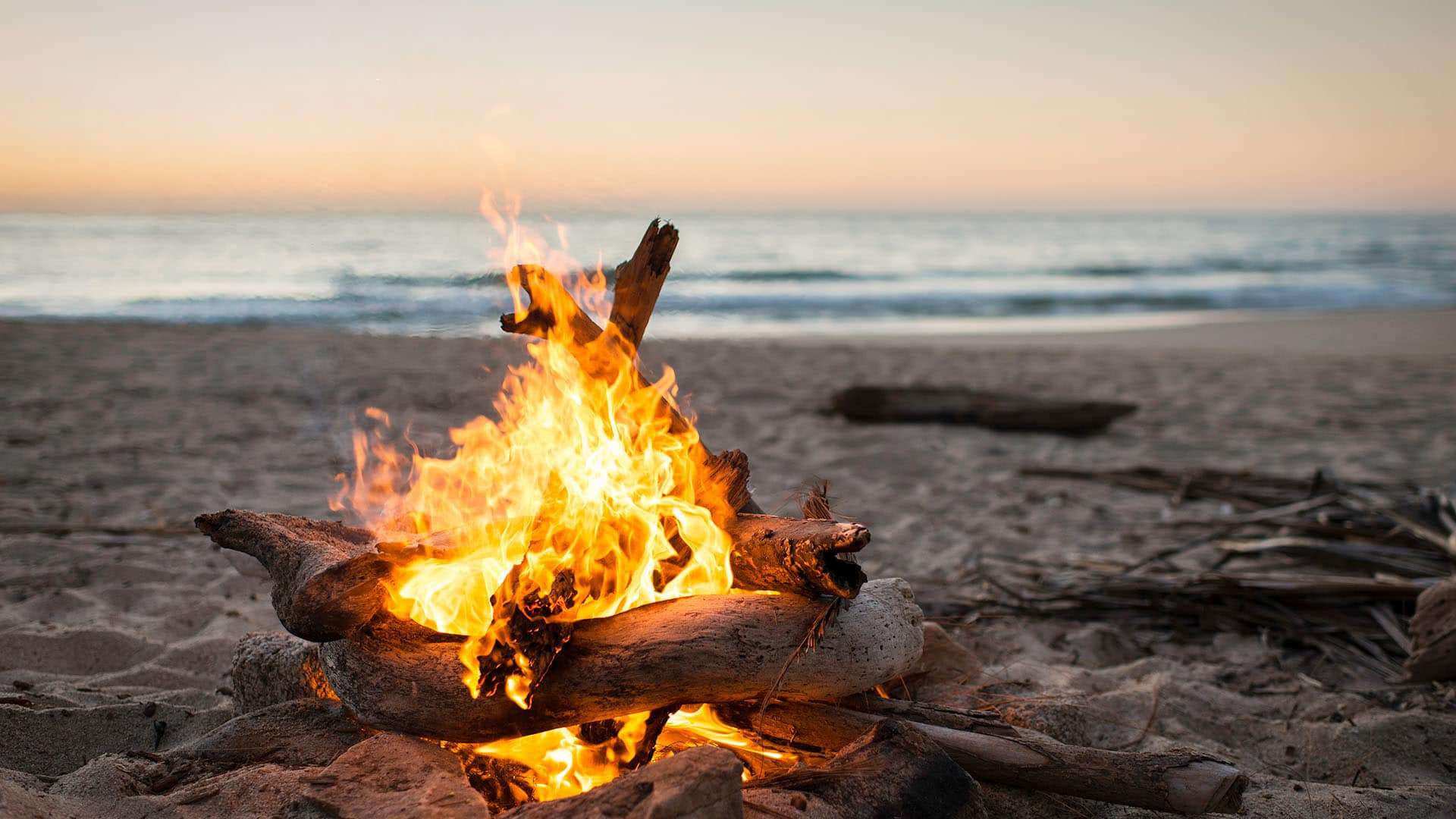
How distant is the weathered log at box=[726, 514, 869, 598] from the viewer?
2.05 metres

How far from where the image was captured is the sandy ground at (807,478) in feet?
9.50

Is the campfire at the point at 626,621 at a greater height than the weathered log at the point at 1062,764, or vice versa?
the campfire at the point at 626,621

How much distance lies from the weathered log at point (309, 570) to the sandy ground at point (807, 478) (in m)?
0.47

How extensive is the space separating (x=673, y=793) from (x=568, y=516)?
2.59 ft

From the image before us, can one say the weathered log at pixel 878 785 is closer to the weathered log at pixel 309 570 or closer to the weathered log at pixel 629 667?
the weathered log at pixel 629 667

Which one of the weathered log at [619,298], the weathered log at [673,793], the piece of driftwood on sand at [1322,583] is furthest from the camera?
the piece of driftwood on sand at [1322,583]

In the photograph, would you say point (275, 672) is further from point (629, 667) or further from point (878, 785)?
point (878, 785)

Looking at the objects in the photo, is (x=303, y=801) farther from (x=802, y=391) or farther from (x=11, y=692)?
(x=802, y=391)

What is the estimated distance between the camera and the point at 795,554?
214 centimetres

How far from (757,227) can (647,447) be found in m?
36.4

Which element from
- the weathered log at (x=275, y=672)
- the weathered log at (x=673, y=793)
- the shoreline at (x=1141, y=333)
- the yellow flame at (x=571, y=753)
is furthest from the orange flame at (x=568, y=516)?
the shoreline at (x=1141, y=333)

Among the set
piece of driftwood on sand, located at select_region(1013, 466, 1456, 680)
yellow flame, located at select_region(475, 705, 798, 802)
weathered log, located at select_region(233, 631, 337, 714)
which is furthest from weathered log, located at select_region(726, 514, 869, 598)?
piece of driftwood on sand, located at select_region(1013, 466, 1456, 680)

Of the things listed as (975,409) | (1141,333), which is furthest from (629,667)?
(1141,333)

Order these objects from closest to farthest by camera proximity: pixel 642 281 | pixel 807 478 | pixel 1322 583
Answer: pixel 642 281, pixel 1322 583, pixel 807 478
